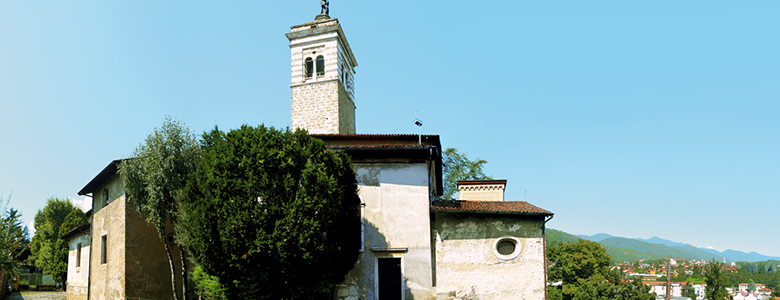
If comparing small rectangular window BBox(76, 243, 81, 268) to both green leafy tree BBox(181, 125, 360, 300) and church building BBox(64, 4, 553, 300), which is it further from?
green leafy tree BBox(181, 125, 360, 300)

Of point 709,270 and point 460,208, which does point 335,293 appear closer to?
point 460,208

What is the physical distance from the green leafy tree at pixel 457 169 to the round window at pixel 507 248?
2338 cm

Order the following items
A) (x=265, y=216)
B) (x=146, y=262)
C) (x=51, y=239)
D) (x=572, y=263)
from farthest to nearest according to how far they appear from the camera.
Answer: (x=572, y=263)
(x=51, y=239)
(x=146, y=262)
(x=265, y=216)

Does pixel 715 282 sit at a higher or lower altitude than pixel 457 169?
lower

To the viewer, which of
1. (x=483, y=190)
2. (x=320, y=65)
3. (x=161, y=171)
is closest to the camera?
(x=161, y=171)

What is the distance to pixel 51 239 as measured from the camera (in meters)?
41.3

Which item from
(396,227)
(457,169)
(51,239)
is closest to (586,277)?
(457,169)

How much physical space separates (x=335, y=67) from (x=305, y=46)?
8.04ft

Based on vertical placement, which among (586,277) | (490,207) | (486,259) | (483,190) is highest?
(483,190)

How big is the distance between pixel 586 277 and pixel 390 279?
43259 mm

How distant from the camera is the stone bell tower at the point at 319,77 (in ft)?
83.5

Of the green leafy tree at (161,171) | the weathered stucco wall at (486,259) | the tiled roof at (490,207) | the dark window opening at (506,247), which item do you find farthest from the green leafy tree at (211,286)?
the dark window opening at (506,247)

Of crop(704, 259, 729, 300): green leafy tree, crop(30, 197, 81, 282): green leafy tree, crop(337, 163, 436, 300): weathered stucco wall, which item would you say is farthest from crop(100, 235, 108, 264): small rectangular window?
crop(704, 259, 729, 300): green leafy tree

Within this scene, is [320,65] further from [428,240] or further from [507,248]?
[507,248]
